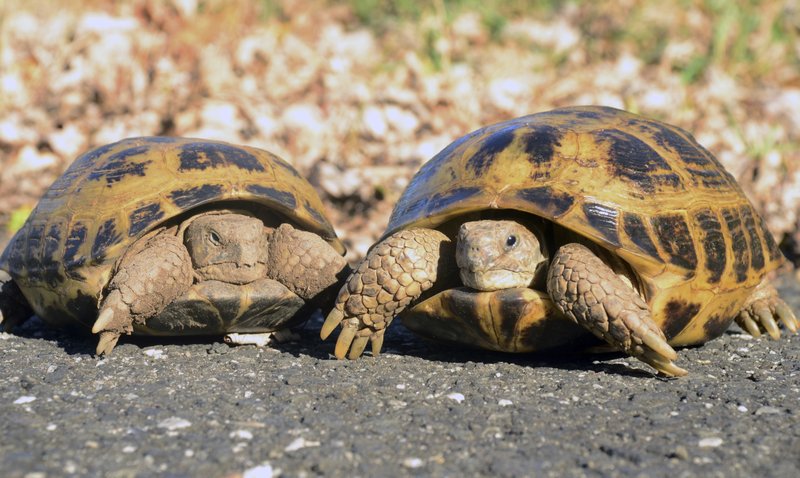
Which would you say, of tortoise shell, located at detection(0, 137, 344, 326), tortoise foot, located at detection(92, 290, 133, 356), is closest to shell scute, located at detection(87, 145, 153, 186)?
tortoise shell, located at detection(0, 137, 344, 326)

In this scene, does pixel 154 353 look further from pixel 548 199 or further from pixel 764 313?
pixel 764 313

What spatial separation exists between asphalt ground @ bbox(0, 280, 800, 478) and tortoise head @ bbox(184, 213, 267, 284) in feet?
1.12

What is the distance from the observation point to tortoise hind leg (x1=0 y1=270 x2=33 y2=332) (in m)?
4.15

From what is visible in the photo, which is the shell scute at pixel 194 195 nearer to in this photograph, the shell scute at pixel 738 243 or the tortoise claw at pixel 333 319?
the tortoise claw at pixel 333 319

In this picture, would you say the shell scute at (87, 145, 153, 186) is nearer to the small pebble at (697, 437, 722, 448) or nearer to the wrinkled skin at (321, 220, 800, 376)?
the wrinkled skin at (321, 220, 800, 376)

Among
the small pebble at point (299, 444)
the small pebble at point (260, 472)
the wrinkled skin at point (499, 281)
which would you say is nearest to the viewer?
the small pebble at point (260, 472)

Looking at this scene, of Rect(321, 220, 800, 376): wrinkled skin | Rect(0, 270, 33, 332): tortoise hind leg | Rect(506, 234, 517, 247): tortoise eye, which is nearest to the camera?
Rect(321, 220, 800, 376): wrinkled skin

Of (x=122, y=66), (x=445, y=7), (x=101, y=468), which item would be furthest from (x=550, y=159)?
(x=445, y=7)

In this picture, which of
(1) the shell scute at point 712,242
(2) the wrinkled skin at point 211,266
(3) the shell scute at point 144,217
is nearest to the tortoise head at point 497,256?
(1) the shell scute at point 712,242

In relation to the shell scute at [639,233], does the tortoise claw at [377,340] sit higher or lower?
lower

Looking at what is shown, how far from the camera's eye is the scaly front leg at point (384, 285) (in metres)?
3.34

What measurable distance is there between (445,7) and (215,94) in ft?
9.46

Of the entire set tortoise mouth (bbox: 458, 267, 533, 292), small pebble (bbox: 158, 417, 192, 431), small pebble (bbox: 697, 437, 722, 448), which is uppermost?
tortoise mouth (bbox: 458, 267, 533, 292)

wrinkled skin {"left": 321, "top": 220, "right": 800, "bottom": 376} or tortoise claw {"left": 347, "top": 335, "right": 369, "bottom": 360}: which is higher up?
wrinkled skin {"left": 321, "top": 220, "right": 800, "bottom": 376}
